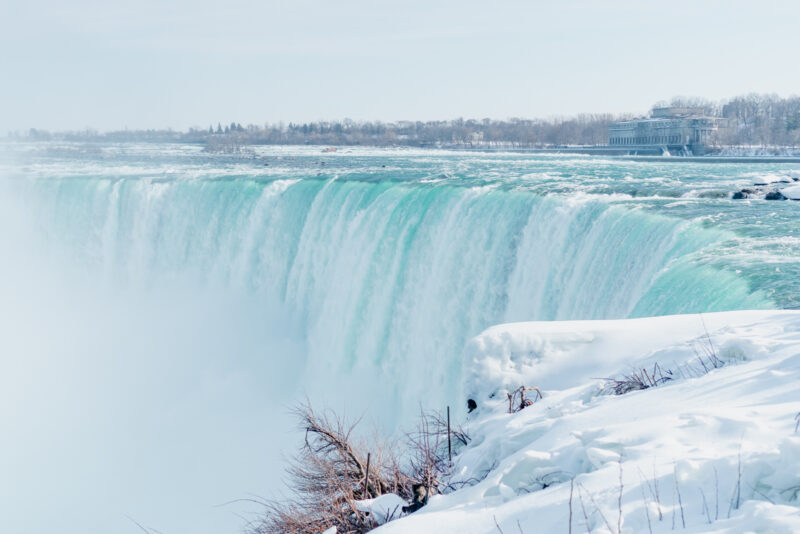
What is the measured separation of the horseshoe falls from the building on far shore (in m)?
38.7

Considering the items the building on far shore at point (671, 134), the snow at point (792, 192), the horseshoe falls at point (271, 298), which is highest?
the building on far shore at point (671, 134)

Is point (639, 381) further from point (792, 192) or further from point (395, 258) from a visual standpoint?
point (792, 192)

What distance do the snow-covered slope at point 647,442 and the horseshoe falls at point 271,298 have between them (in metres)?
2.47

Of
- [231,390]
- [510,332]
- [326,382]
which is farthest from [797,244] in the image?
[231,390]

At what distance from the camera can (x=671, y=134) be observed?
198ft

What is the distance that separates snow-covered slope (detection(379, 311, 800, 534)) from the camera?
2830mm

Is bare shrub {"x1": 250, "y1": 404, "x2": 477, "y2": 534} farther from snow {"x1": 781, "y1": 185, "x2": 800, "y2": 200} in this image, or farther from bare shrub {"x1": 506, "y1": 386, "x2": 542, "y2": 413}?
snow {"x1": 781, "y1": 185, "x2": 800, "y2": 200}

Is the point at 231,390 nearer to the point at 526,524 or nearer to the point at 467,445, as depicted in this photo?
the point at 467,445

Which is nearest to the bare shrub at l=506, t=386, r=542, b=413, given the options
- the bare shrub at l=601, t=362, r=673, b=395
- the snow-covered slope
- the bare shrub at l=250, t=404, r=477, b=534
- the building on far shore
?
the snow-covered slope

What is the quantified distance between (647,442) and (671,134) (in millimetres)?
62229

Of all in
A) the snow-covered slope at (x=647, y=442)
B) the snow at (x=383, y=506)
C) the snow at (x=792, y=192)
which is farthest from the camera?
the snow at (x=792, y=192)

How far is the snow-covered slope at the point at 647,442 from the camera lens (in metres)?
2.83

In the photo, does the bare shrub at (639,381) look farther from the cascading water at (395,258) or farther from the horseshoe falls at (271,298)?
the cascading water at (395,258)

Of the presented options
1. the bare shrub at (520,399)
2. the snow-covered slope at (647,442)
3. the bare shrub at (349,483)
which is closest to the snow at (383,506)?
the bare shrub at (349,483)
